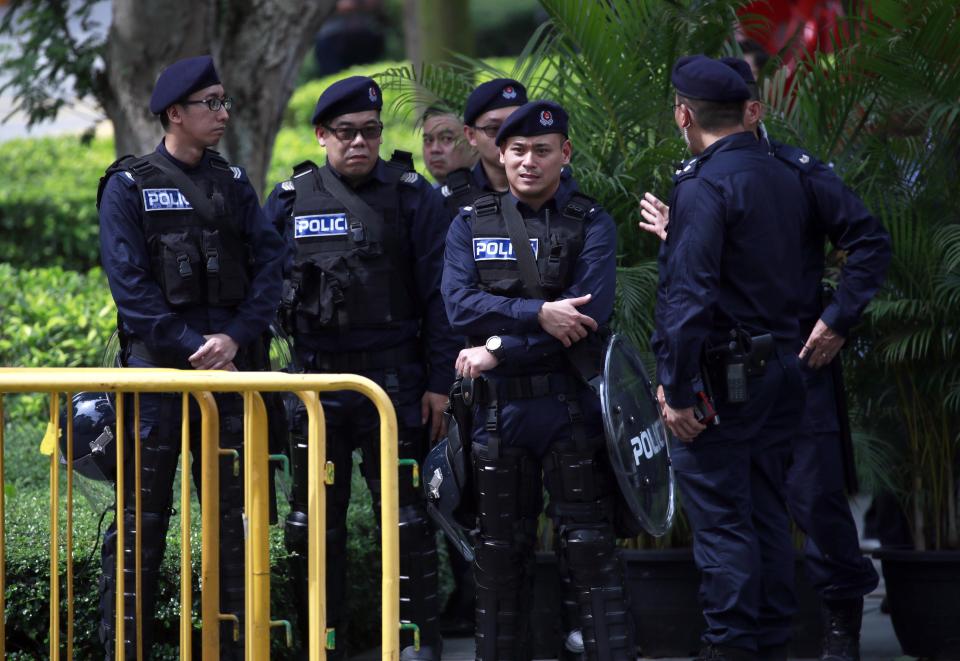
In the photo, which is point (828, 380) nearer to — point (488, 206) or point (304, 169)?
point (488, 206)

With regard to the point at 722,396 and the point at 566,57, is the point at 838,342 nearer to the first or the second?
the point at 722,396

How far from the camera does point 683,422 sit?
5168mm

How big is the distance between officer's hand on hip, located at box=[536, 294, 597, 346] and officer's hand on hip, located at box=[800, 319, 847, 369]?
2.91 feet

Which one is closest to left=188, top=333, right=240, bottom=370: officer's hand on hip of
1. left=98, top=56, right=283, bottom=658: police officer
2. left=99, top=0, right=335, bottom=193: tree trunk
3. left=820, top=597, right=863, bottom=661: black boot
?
left=98, top=56, right=283, bottom=658: police officer

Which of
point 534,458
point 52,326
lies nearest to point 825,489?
point 534,458

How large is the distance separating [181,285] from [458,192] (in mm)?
1296

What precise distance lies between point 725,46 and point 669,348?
222cm

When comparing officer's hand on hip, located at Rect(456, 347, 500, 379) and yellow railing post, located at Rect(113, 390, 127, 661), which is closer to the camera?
yellow railing post, located at Rect(113, 390, 127, 661)

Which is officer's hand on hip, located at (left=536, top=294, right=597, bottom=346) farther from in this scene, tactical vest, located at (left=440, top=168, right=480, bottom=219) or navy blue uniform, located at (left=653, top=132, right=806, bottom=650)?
tactical vest, located at (left=440, top=168, right=480, bottom=219)

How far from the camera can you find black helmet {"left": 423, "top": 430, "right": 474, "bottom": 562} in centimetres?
543

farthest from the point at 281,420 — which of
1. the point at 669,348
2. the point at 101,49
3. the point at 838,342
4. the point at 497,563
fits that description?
the point at 101,49

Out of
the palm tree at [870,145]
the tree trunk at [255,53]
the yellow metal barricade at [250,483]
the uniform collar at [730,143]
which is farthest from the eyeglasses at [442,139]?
the yellow metal barricade at [250,483]

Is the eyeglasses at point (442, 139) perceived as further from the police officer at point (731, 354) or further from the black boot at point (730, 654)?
the black boot at point (730, 654)

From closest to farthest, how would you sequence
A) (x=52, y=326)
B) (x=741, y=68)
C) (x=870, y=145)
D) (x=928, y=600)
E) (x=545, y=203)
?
1. (x=545, y=203)
2. (x=741, y=68)
3. (x=928, y=600)
4. (x=870, y=145)
5. (x=52, y=326)
